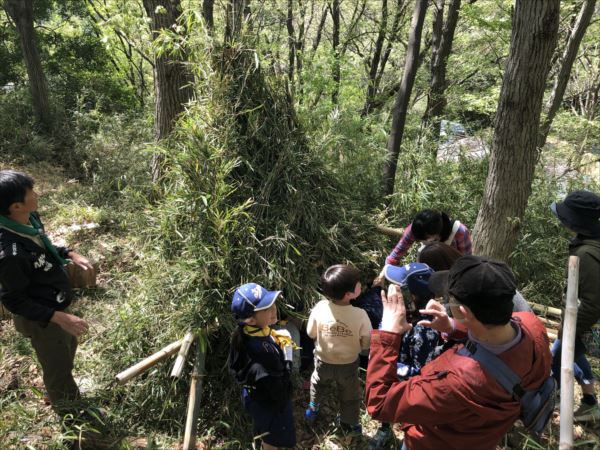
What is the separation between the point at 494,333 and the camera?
152cm

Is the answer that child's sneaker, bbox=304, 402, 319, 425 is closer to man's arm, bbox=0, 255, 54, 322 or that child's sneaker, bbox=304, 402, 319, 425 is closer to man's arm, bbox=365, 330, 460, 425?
man's arm, bbox=365, 330, 460, 425

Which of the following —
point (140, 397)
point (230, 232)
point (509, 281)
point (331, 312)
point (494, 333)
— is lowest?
point (140, 397)

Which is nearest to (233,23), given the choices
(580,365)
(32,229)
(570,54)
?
(32,229)

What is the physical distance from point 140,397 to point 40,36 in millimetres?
10963

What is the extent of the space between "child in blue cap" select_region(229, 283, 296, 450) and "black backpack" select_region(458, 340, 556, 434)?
1.17 meters

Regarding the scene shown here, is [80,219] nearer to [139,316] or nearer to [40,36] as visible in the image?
[139,316]

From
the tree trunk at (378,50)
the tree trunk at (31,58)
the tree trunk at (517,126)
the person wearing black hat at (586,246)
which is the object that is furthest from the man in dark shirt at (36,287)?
the tree trunk at (378,50)

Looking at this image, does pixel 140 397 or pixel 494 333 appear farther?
pixel 140 397

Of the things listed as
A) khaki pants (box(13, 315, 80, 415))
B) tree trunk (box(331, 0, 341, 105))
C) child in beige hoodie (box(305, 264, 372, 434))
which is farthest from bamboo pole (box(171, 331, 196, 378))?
tree trunk (box(331, 0, 341, 105))

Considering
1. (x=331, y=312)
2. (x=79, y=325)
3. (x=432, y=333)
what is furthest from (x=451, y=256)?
(x=79, y=325)

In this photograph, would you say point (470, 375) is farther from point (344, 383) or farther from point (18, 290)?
point (18, 290)

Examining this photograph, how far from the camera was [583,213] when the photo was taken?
269 cm

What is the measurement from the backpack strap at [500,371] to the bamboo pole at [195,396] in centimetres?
184

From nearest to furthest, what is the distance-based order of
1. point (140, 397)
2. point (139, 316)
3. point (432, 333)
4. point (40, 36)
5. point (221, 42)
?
point (432, 333) → point (140, 397) → point (139, 316) → point (221, 42) → point (40, 36)
